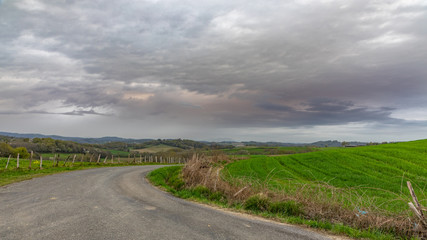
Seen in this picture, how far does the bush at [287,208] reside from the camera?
413 inches

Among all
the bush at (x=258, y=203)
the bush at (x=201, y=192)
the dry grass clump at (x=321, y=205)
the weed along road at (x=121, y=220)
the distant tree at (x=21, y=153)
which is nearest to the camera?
the weed along road at (x=121, y=220)

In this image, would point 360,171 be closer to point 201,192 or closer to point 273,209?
point 201,192

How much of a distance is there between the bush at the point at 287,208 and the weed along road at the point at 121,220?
1.68 meters

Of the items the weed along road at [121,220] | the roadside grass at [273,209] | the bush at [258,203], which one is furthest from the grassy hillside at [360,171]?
the weed along road at [121,220]

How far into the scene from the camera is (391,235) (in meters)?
7.89

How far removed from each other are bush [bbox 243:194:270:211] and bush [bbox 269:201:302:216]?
0.33m

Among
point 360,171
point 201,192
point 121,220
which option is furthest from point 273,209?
point 360,171

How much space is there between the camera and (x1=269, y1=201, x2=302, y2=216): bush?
10500 millimetres

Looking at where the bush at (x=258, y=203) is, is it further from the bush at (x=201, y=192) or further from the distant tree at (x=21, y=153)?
the distant tree at (x=21, y=153)

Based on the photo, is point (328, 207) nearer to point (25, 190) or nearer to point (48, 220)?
point (48, 220)

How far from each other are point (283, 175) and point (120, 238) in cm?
2428

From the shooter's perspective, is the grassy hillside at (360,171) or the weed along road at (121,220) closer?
the weed along road at (121,220)

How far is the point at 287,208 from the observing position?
10773 mm

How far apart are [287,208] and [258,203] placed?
1346mm
